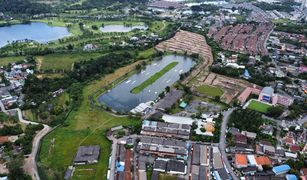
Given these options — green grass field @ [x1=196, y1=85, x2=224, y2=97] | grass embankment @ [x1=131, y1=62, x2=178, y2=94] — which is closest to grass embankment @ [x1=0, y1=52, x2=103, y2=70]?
grass embankment @ [x1=131, y1=62, x2=178, y2=94]

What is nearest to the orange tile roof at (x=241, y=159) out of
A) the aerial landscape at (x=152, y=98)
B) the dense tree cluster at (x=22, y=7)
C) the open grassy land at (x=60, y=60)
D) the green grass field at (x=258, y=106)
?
the aerial landscape at (x=152, y=98)

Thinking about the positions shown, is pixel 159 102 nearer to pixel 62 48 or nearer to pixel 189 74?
pixel 189 74

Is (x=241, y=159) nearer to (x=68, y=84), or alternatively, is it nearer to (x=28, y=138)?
(x=28, y=138)

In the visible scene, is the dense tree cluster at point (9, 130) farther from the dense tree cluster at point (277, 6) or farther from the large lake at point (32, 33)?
the dense tree cluster at point (277, 6)

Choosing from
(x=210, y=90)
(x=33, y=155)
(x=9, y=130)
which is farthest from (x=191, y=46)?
(x=33, y=155)

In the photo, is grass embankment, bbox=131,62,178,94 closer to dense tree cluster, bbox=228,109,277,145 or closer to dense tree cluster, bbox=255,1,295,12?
dense tree cluster, bbox=228,109,277,145

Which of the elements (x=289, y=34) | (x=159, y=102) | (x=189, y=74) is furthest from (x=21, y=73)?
(x=289, y=34)
